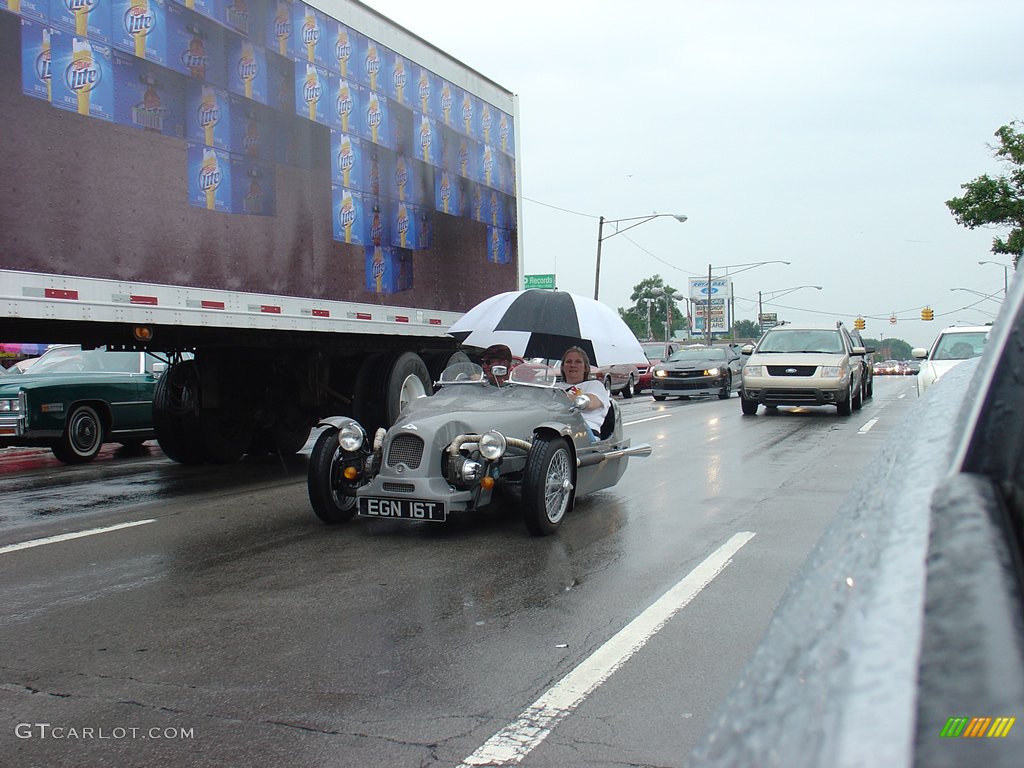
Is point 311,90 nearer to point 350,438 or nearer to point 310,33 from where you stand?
point 310,33

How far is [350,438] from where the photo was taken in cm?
718

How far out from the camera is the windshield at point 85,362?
1366cm

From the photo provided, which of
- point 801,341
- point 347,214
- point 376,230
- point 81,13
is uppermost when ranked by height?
point 81,13

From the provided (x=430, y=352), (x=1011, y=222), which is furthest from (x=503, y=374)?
(x=1011, y=222)

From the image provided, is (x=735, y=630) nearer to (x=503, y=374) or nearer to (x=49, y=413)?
(x=503, y=374)

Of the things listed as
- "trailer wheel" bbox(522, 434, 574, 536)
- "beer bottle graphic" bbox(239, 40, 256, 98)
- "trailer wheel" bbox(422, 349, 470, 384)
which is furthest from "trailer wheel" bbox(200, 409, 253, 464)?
"trailer wheel" bbox(522, 434, 574, 536)

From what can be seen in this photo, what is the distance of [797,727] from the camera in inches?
34.0

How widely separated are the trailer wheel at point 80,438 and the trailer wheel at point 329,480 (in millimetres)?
6865

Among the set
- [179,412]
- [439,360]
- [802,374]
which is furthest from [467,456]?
[802,374]

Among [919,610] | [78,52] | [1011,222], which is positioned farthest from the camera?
[1011,222]

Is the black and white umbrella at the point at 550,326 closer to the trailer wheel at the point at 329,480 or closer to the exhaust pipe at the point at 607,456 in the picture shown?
the exhaust pipe at the point at 607,456

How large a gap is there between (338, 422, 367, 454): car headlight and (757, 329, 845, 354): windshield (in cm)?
1318

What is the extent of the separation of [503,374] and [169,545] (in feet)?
10.0

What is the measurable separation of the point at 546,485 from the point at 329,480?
171cm
